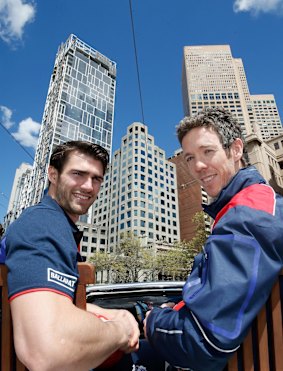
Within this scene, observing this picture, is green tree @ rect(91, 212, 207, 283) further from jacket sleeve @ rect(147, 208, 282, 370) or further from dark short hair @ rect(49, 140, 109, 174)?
jacket sleeve @ rect(147, 208, 282, 370)

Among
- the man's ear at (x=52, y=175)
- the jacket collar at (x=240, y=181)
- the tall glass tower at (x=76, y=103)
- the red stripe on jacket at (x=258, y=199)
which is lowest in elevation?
the red stripe on jacket at (x=258, y=199)

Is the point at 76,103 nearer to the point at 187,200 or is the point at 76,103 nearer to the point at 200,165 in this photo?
the point at 187,200

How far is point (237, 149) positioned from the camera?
1685 millimetres

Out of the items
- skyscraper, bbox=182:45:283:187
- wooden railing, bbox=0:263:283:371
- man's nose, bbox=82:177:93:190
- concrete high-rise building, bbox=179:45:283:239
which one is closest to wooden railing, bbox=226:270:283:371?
wooden railing, bbox=0:263:283:371

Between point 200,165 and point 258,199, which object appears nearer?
point 258,199

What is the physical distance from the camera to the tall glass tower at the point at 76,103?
8975 cm

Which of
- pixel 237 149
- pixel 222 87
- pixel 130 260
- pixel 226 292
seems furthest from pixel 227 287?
pixel 222 87

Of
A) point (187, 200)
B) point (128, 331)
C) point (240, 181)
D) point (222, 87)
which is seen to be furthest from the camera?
point (222, 87)

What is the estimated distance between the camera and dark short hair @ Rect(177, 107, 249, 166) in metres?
1.69

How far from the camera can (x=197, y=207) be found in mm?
66562

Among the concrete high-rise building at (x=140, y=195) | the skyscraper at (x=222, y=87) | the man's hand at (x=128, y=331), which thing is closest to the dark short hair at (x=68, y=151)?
the man's hand at (x=128, y=331)

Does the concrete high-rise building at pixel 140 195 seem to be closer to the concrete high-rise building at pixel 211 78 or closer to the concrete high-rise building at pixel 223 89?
the concrete high-rise building at pixel 223 89

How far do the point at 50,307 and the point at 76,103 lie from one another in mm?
107093

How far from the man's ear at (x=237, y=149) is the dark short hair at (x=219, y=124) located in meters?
0.03
